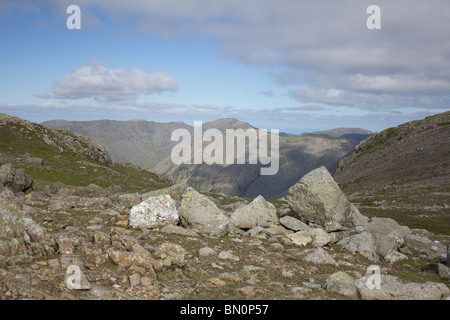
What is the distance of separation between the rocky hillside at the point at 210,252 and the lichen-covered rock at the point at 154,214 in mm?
77

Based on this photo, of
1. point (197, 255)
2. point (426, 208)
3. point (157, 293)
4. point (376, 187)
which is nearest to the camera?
point (157, 293)

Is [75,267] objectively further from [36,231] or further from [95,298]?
[36,231]

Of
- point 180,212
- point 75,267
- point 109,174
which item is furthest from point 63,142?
point 75,267

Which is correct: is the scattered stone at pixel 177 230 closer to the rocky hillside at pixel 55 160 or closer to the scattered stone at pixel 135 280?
the scattered stone at pixel 135 280

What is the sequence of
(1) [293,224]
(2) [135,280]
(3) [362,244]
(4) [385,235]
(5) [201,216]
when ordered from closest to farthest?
(2) [135,280] < (3) [362,244] < (5) [201,216] < (4) [385,235] < (1) [293,224]

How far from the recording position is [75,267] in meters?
13.2

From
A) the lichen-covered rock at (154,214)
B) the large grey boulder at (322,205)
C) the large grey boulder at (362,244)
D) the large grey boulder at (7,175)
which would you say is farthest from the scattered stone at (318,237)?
the large grey boulder at (7,175)

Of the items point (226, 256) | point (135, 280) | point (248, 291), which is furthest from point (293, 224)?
point (135, 280)

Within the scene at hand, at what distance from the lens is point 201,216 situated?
919 inches

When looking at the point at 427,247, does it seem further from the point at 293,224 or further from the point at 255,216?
the point at 255,216

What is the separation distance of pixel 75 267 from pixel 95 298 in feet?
7.42

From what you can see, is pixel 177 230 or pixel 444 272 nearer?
pixel 444 272

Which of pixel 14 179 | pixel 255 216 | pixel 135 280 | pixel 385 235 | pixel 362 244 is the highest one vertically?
pixel 14 179

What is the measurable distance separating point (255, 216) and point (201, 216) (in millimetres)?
6056
